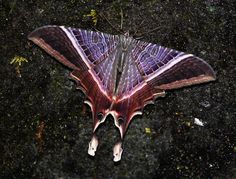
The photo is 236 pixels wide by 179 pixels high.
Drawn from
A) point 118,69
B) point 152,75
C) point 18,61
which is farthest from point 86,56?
point 18,61

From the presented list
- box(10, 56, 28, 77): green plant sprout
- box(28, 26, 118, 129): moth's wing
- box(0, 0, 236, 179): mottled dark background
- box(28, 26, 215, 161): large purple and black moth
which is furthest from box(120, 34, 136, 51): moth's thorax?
box(10, 56, 28, 77): green plant sprout

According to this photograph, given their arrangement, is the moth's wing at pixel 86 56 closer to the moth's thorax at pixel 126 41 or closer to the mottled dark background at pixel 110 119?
the moth's thorax at pixel 126 41

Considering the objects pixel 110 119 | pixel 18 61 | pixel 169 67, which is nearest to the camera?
pixel 169 67

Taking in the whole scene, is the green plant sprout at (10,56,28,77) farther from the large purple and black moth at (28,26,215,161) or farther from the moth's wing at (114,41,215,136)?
the moth's wing at (114,41,215,136)

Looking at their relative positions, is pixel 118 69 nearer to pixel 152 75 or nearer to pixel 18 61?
pixel 152 75

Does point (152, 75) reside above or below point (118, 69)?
below

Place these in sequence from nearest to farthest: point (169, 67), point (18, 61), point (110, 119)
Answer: point (169, 67) → point (110, 119) → point (18, 61)
